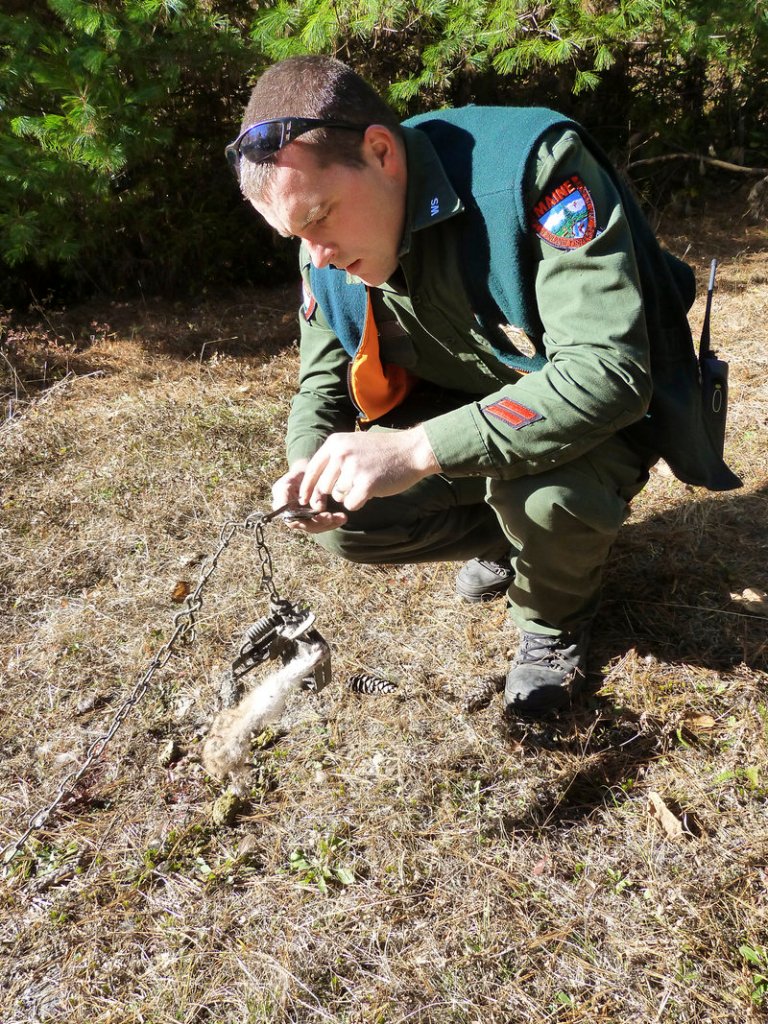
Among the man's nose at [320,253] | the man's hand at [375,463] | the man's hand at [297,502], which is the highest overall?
the man's nose at [320,253]

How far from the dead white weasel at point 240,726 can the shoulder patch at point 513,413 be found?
103cm

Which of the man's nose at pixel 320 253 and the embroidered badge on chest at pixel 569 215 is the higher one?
the embroidered badge on chest at pixel 569 215

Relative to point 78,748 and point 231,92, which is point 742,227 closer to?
point 231,92

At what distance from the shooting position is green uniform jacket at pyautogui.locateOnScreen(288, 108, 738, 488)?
1.93 meters

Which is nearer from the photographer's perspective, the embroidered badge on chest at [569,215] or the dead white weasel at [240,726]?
the embroidered badge on chest at [569,215]

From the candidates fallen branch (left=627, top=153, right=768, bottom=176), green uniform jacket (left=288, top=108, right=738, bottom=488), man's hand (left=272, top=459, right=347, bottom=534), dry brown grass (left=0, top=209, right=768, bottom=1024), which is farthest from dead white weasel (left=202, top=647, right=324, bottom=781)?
fallen branch (left=627, top=153, right=768, bottom=176)

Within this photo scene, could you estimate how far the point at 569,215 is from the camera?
1947 millimetres

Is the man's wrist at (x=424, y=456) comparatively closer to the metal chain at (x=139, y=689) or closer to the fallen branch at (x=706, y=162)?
the metal chain at (x=139, y=689)

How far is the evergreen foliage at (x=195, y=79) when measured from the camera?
4879mm

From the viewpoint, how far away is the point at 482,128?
2127 millimetres

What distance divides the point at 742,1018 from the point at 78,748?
6.61 feet

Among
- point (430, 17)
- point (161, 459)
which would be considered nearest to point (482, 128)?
point (161, 459)

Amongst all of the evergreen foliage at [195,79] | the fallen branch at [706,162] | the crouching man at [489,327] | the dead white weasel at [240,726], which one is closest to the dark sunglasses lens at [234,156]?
the crouching man at [489,327]

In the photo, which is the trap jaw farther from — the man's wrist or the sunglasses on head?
the sunglasses on head
